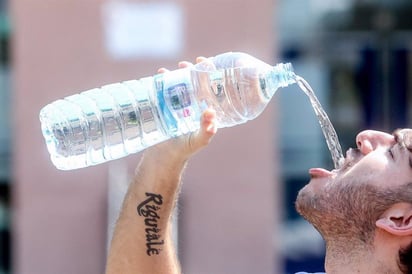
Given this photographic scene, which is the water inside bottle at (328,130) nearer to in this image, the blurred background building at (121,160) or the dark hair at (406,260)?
the dark hair at (406,260)

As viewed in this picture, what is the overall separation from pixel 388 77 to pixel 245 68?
4.68 meters

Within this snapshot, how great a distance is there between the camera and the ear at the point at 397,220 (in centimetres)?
297

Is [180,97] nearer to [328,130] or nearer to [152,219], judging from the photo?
[152,219]

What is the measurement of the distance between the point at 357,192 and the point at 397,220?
126 mm

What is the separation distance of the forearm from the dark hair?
63 cm

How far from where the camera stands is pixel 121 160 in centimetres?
684

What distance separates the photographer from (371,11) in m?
7.56

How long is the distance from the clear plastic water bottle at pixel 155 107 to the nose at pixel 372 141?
0.83 feet

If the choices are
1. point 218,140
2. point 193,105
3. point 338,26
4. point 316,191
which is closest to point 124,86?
point 193,105

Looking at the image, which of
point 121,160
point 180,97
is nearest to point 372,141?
point 180,97

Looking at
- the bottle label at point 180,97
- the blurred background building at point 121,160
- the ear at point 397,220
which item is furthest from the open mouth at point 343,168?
the blurred background building at point 121,160

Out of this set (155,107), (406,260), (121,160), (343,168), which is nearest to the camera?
(406,260)

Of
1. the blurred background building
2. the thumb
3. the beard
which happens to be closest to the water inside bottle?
the beard

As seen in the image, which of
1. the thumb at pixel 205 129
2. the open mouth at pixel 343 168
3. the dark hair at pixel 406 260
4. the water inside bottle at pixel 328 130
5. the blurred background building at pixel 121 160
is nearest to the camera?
the thumb at pixel 205 129
